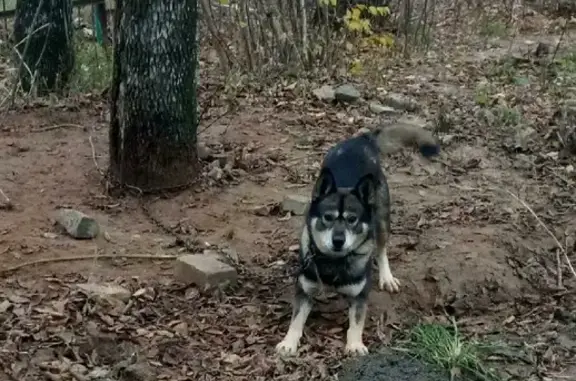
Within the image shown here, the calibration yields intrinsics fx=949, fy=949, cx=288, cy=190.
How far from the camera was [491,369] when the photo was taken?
15.8 ft

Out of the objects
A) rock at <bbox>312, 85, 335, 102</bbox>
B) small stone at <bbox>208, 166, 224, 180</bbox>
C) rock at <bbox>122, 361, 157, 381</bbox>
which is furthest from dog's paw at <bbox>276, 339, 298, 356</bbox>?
rock at <bbox>312, 85, 335, 102</bbox>

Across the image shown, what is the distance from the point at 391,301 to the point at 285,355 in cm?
92

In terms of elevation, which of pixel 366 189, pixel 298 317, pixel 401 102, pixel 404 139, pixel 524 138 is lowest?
pixel 298 317

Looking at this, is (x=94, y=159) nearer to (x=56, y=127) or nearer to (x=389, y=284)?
(x=56, y=127)

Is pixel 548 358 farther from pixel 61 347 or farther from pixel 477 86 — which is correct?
pixel 477 86

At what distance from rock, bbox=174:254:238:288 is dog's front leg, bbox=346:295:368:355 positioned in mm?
813

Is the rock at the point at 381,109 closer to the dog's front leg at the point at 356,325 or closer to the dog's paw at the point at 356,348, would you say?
the dog's front leg at the point at 356,325

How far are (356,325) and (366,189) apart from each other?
0.75m

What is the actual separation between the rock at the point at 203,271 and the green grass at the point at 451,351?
45.7 inches

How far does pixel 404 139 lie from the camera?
6.83 m

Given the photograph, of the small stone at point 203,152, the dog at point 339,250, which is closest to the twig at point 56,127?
the small stone at point 203,152

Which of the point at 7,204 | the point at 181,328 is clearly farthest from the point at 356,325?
the point at 7,204

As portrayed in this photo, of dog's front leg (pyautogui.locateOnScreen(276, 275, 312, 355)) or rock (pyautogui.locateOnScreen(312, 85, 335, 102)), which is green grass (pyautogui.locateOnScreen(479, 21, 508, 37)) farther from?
dog's front leg (pyautogui.locateOnScreen(276, 275, 312, 355))

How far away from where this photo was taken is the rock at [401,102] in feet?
31.1
